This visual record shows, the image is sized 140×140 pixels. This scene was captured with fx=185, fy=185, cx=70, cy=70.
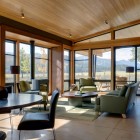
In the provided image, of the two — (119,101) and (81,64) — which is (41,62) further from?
(119,101)

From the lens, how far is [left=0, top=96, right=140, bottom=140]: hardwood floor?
3410mm

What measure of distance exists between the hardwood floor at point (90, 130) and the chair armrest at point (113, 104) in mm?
216

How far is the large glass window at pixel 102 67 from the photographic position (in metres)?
9.66

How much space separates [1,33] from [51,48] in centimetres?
421

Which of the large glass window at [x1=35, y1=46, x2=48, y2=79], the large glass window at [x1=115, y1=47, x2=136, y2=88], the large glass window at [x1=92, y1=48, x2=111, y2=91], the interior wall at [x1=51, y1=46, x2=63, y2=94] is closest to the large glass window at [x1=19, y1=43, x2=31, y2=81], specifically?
the large glass window at [x1=35, y1=46, x2=48, y2=79]

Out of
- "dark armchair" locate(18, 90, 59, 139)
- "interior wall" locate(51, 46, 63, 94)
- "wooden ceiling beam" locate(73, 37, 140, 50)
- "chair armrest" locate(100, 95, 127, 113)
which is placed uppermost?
"wooden ceiling beam" locate(73, 37, 140, 50)

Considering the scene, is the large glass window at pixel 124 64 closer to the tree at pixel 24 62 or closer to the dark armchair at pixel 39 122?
the tree at pixel 24 62

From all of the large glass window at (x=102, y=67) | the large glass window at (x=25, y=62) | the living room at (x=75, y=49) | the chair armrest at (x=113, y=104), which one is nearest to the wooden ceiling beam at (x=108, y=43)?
the living room at (x=75, y=49)

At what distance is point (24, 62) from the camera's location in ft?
26.4

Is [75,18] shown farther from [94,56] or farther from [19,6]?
[94,56]

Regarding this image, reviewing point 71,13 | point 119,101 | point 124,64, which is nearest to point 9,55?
point 71,13

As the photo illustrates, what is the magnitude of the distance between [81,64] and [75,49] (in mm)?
910

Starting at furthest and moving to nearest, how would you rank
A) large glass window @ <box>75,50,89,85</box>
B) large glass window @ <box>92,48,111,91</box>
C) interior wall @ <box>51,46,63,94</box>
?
large glass window @ <box>75,50,89,85</box>
large glass window @ <box>92,48,111,91</box>
interior wall @ <box>51,46,63,94</box>

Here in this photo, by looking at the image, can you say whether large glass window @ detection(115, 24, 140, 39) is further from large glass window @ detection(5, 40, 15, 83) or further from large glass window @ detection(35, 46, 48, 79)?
large glass window @ detection(5, 40, 15, 83)
